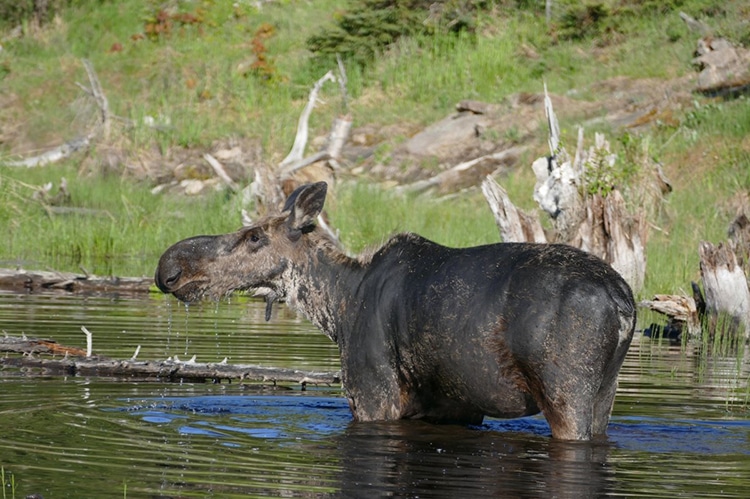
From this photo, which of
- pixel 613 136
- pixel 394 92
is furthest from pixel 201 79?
pixel 613 136

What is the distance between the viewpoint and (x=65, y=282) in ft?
55.9

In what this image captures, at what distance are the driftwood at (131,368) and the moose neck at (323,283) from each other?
1222 mm

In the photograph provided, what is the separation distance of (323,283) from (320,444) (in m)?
1.47

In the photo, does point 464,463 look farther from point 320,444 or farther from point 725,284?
point 725,284

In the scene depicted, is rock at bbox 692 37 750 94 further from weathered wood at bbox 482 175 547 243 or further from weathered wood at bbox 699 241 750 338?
weathered wood at bbox 699 241 750 338

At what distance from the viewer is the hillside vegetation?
21.1m

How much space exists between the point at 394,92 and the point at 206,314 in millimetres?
16906

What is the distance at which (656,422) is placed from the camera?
365 inches

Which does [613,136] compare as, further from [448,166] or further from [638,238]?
[638,238]

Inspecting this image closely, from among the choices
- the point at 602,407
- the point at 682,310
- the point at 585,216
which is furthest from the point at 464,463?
the point at 585,216

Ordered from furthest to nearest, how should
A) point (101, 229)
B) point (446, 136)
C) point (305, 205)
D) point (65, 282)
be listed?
point (446, 136) → point (101, 229) → point (65, 282) → point (305, 205)

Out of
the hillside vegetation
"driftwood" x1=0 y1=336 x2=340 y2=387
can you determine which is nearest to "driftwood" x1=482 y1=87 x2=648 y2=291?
the hillside vegetation

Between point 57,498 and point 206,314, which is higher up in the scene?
point 57,498

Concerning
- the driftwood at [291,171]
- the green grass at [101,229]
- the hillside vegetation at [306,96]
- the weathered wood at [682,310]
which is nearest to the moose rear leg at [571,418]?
the weathered wood at [682,310]
